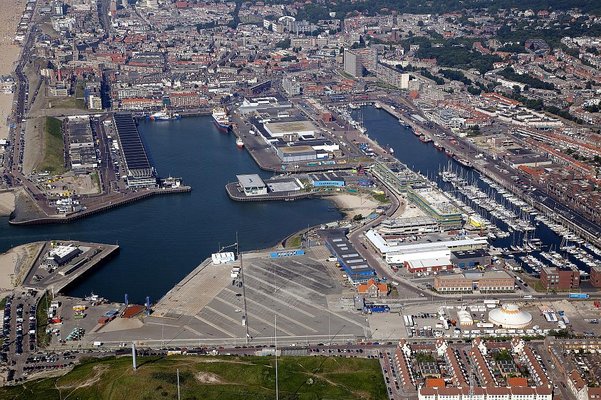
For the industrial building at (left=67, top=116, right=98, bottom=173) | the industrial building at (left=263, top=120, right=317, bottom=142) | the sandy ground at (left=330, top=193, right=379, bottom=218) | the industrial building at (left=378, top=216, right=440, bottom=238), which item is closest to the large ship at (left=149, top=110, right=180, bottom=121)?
the industrial building at (left=67, top=116, right=98, bottom=173)

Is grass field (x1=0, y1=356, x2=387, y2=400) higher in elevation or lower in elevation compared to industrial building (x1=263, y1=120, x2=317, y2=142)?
higher

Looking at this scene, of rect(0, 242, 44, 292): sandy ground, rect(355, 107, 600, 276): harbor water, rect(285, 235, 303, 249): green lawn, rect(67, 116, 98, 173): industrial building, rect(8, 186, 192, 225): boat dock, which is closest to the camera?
rect(0, 242, 44, 292): sandy ground

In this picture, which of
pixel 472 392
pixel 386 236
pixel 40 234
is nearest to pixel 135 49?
pixel 40 234

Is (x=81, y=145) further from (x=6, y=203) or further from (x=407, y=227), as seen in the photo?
(x=407, y=227)

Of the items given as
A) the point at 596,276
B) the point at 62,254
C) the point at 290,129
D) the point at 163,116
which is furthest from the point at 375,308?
the point at 163,116

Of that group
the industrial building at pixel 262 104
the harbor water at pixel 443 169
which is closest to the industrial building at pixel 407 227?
the harbor water at pixel 443 169

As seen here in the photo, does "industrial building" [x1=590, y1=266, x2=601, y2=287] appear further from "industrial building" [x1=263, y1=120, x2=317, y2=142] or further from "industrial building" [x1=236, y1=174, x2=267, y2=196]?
"industrial building" [x1=263, y1=120, x2=317, y2=142]
